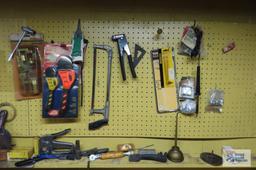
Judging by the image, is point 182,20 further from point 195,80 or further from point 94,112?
point 94,112

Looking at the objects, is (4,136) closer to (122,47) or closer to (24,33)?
(24,33)

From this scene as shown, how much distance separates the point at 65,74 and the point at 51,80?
6 cm

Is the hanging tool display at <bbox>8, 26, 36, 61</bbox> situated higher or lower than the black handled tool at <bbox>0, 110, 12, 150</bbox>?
higher

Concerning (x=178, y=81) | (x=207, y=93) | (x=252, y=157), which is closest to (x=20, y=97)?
(x=178, y=81)

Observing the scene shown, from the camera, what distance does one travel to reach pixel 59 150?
3.70 feet

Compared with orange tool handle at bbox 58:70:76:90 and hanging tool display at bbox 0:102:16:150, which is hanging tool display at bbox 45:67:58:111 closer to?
orange tool handle at bbox 58:70:76:90

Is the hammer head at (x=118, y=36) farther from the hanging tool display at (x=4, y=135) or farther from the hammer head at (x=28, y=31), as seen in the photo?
the hanging tool display at (x=4, y=135)

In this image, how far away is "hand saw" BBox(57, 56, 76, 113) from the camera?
1072 mm

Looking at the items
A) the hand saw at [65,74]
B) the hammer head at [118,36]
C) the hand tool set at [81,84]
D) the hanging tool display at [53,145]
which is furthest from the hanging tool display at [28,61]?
the hammer head at [118,36]

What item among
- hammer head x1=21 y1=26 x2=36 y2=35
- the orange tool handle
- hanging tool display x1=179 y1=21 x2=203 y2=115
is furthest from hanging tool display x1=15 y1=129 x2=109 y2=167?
hanging tool display x1=179 y1=21 x2=203 y2=115

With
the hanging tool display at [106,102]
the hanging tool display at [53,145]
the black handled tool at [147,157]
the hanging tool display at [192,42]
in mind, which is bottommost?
the black handled tool at [147,157]

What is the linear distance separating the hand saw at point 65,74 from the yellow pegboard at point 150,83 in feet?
0.24

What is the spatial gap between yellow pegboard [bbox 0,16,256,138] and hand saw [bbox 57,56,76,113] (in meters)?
0.07

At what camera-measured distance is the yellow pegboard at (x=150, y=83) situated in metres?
1.11
